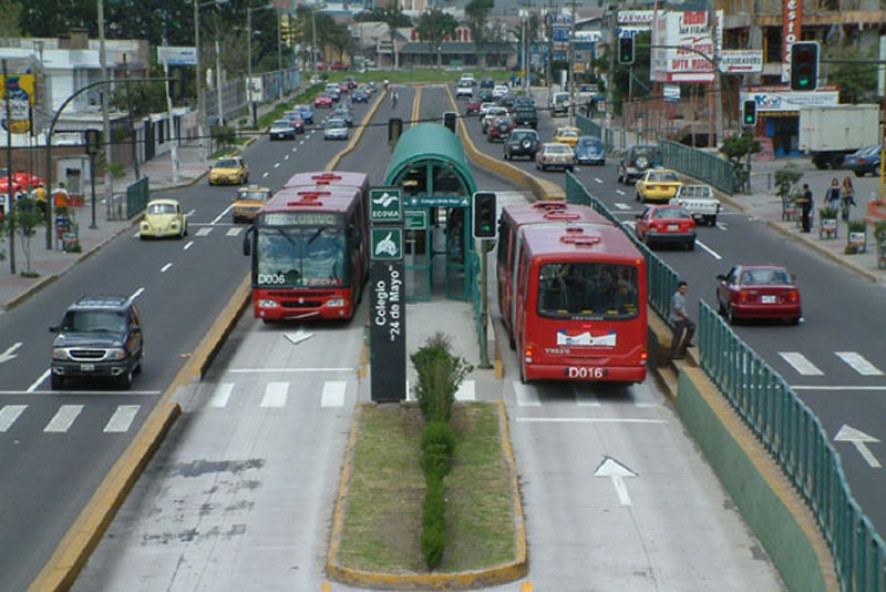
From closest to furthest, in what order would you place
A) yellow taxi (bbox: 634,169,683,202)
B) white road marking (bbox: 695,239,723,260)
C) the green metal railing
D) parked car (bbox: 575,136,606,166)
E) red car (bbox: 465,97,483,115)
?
1. the green metal railing
2. white road marking (bbox: 695,239,723,260)
3. yellow taxi (bbox: 634,169,683,202)
4. parked car (bbox: 575,136,606,166)
5. red car (bbox: 465,97,483,115)

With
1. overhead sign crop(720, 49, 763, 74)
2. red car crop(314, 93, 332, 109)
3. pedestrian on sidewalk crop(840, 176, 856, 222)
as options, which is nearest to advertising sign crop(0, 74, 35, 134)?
pedestrian on sidewalk crop(840, 176, 856, 222)

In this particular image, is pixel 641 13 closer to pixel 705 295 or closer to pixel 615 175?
pixel 615 175

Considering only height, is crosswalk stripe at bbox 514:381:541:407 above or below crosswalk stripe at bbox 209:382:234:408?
above

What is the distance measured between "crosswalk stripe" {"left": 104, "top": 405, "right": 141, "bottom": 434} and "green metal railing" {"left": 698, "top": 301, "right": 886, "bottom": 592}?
411 inches

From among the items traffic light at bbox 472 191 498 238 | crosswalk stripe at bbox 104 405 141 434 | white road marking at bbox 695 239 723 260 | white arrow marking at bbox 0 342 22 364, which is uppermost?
traffic light at bbox 472 191 498 238

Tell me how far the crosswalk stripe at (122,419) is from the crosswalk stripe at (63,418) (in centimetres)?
70

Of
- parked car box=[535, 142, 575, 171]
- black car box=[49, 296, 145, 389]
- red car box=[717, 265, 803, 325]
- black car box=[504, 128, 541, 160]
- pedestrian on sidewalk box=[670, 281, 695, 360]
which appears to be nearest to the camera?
pedestrian on sidewalk box=[670, 281, 695, 360]

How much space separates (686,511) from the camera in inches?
873

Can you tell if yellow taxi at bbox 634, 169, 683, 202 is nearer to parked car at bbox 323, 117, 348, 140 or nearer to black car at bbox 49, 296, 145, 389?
black car at bbox 49, 296, 145, 389

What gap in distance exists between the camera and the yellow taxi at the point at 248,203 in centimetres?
6151

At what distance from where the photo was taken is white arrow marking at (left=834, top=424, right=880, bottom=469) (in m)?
24.6

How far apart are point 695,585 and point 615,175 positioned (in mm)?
63999

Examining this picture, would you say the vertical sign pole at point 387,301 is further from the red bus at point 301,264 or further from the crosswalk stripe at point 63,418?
the red bus at point 301,264

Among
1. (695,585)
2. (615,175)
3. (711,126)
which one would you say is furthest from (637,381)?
(711,126)
